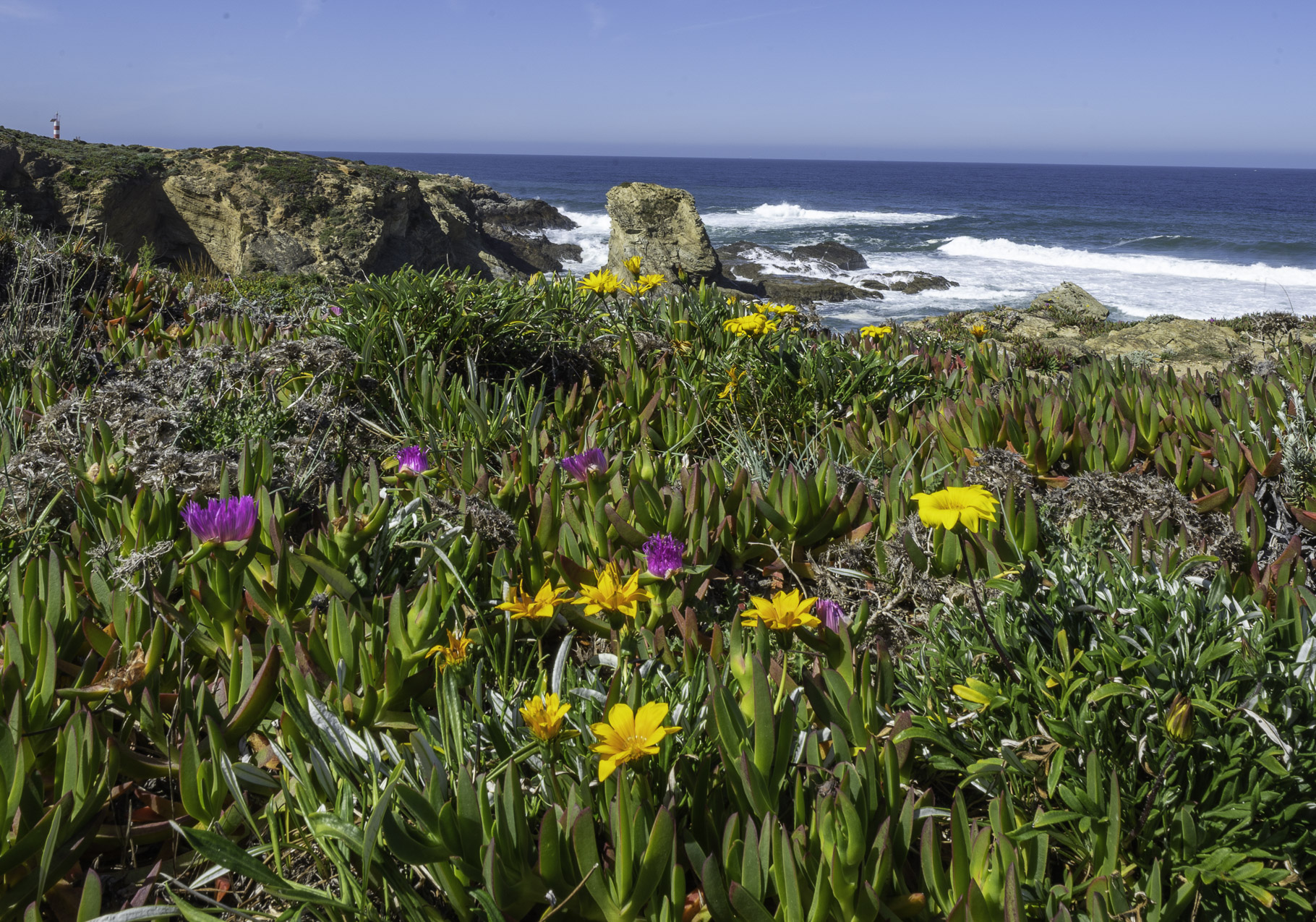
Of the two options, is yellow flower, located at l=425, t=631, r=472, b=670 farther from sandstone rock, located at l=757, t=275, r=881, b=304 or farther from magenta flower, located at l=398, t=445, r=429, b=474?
sandstone rock, located at l=757, t=275, r=881, b=304

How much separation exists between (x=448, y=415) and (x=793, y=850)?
2254mm

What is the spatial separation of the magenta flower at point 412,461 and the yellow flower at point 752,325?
5.12 feet

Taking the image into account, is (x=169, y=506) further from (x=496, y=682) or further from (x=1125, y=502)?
(x=1125, y=502)

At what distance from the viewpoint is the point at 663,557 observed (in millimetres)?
1767

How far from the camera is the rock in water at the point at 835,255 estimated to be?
3391 centimetres

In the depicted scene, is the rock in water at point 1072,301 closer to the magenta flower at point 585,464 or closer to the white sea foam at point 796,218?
the magenta flower at point 585,464

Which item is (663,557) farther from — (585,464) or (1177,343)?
(1177,343)

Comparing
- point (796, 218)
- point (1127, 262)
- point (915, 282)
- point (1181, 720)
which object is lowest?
point (1181, 720)

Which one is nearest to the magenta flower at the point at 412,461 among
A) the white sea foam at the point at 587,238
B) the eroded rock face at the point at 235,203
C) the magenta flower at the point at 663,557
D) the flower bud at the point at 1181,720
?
the magenta flower at the point at 663,557

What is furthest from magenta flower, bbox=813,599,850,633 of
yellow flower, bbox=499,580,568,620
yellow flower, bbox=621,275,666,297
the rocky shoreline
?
the rocky shoreline

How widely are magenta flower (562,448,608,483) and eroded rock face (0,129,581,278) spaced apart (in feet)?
46.2

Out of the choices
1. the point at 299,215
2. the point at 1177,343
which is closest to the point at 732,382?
the point at 1177,343

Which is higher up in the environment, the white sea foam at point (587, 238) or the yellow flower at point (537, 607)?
the white sea foam at point (587, 238)

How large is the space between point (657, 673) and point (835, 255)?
119ft
